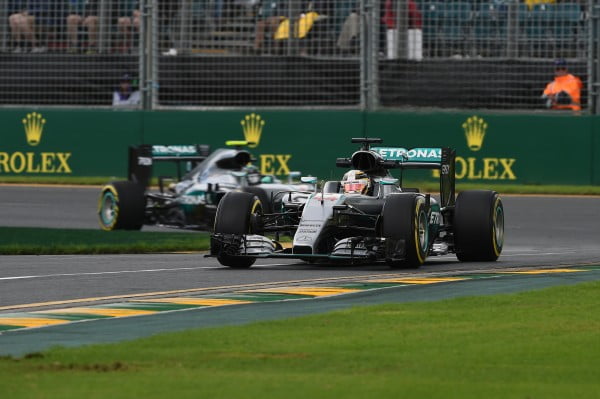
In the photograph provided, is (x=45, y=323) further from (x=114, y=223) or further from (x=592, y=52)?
(x=592, y=52)

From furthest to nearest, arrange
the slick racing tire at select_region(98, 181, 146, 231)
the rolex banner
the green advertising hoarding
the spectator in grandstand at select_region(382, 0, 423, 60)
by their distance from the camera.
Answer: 1. the green advertising hoarding
2. the spectator in grandstand at select_region(382, 0, 423, 60)
3. the rolex banner
4. the slick racing tire at select_region(98, 181, 146, 231)

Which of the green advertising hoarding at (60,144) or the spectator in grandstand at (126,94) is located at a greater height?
the spectator in grandstand at (126,94)

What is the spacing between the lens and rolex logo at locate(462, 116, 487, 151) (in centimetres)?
2850

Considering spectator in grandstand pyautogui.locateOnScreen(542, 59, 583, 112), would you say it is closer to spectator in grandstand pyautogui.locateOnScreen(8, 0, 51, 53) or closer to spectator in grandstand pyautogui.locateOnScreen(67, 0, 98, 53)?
spectator in grandstand pyautogui.locateOnScreen(67, 0, 98, 53)

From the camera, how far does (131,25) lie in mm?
30188

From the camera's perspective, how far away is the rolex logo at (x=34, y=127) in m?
30.5

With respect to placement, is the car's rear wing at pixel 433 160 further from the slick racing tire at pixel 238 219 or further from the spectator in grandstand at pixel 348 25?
the spectator in grandstand at pixel 348 25

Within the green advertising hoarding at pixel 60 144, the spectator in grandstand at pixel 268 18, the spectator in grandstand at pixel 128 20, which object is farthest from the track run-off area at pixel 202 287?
the spectator in grandstand at pixel 128 20

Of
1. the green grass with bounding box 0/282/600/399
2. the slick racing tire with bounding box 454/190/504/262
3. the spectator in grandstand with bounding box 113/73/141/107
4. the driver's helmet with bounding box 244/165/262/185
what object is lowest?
the green grass with bounding box 0/282/600/399

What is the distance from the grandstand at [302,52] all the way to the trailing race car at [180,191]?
612cm

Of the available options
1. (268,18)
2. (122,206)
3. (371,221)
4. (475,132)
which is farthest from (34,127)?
(371,221)

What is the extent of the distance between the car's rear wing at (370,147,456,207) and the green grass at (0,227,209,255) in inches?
140

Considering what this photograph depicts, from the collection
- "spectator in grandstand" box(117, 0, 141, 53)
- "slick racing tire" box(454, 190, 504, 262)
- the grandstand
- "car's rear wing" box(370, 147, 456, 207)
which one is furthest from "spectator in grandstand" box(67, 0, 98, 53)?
"slick racing tire" box(454, 190, 504, 262)

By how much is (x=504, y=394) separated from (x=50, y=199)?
20.5 meters
